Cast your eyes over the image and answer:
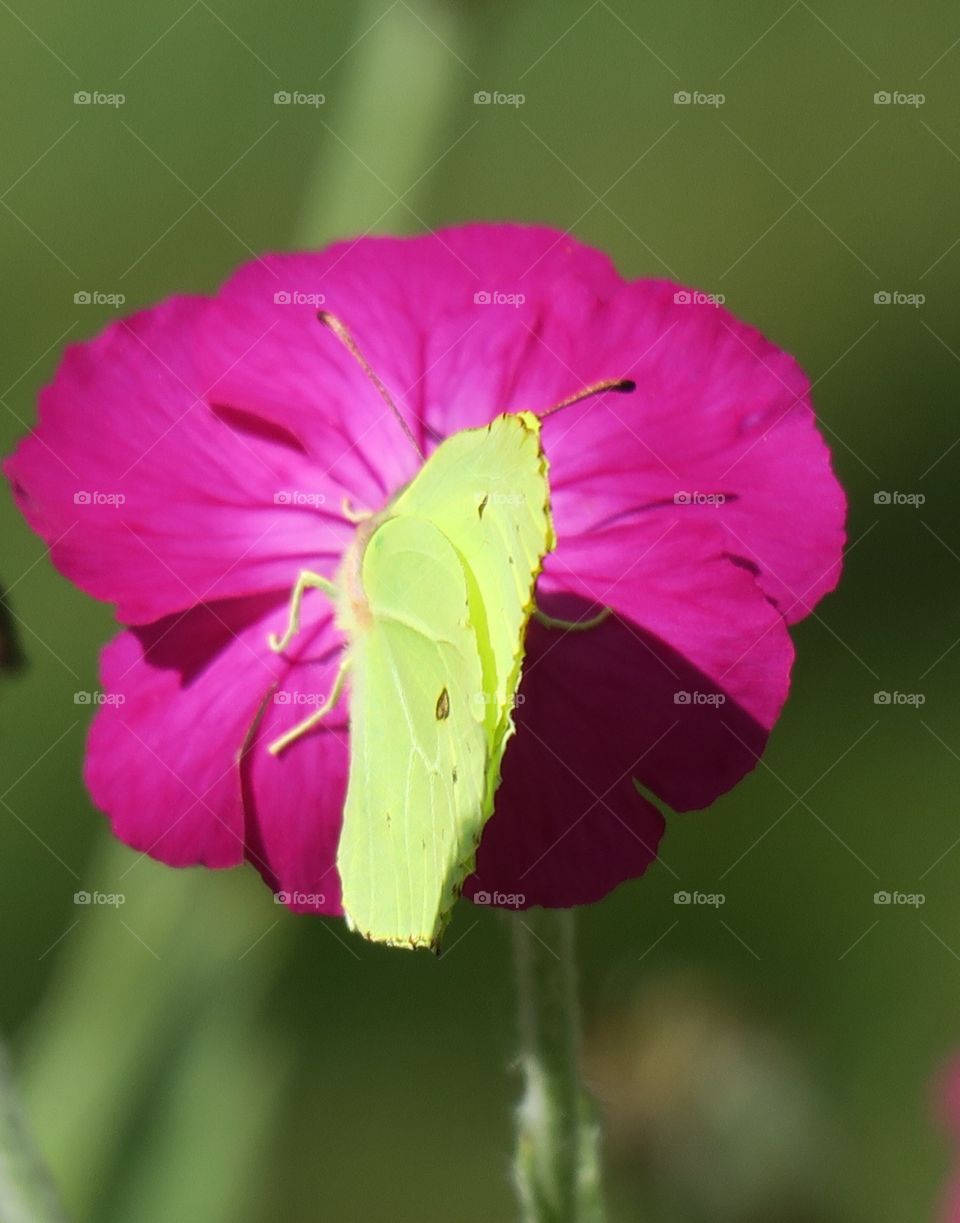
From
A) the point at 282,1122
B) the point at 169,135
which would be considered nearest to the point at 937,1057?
the point at 282,1122

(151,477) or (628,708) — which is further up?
(151,477)

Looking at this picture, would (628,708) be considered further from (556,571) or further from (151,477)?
(151,477)

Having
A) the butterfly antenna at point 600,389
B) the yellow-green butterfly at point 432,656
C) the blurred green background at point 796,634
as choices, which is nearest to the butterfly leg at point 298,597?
the yellow-green butterfly at point 432,656

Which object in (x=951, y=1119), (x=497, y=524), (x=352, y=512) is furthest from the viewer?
(x=951, y=1119)

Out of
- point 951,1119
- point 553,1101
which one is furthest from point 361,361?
point 951,1119

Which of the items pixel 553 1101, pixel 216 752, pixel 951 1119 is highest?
pixel 216 752

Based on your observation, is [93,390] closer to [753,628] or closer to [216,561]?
[216,561]

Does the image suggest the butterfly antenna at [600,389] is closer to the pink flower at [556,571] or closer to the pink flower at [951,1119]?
the pink flower at [556,571]
